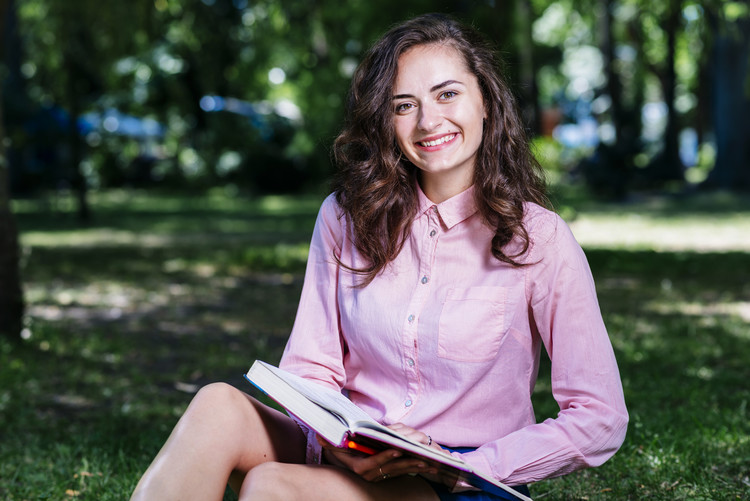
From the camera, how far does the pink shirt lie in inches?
Result: 87.2

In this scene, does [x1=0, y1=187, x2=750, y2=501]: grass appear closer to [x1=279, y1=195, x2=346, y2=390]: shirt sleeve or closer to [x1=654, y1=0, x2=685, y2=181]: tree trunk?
[x1=279, y1=195, x2=346, y2=390]: shirt sleeve

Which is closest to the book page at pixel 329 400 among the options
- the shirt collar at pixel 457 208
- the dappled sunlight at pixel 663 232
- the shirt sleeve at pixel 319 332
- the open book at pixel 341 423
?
the open book at pixel 341 423

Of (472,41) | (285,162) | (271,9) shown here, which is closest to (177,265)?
(271,9)

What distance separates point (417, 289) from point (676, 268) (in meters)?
7.32

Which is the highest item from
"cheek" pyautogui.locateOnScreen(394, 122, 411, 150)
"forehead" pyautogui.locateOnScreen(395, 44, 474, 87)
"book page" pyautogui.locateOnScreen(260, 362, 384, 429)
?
"forehead" pyautogui.locateOnScreen(395, 44, 474, 87)

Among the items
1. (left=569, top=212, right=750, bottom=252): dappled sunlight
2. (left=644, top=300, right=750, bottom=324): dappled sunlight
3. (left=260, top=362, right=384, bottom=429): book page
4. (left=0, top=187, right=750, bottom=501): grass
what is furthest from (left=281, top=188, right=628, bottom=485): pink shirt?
(left=569, top=212, right=750, bottom=252): dappled sunlight

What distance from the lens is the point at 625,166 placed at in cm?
1934

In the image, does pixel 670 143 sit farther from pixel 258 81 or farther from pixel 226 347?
pixel 226 347

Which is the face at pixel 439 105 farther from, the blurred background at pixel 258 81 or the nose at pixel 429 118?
the blurred background at pixel 258 81

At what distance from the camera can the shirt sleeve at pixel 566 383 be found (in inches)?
86.2

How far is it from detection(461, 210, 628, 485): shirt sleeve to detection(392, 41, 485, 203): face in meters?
0.34

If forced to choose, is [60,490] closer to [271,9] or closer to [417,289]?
[417,289]

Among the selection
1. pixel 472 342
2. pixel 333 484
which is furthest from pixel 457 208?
pixel 333 484

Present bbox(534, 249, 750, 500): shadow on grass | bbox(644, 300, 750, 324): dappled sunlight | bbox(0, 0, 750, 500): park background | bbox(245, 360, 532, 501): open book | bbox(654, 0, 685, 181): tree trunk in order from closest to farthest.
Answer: bbox(245, 360, 532, 501): open book → bbox(534, 249, 750, 500): shadow on grass → bbox(0, 0, 750, 500): park background → bbox(644, 300, 750, 324): dappled sunlight → bbox(654, 0, 685, 181): tree trunk
